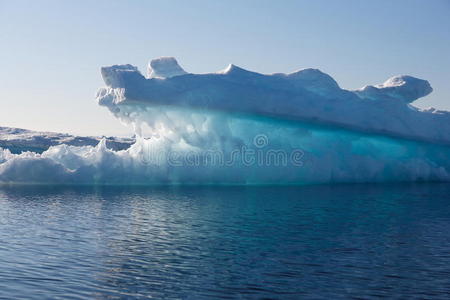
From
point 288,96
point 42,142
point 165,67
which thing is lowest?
point 42,142

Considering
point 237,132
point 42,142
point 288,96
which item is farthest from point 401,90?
point 42,142

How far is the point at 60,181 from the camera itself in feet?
98.1

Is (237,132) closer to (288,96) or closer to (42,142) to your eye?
(288,96)

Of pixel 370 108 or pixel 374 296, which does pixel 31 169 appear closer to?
pixel 370 108

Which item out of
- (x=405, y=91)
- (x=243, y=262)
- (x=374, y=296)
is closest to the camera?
(x=374, y=296)

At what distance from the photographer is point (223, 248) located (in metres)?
12.8

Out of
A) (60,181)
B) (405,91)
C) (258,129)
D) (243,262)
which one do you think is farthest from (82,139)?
(243,262)

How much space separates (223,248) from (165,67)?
782 inches

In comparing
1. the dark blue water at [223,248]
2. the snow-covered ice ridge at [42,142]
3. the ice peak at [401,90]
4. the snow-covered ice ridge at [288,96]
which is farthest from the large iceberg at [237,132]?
the snow-covered ice ridge at [42,142]

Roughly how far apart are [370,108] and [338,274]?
74.2ft

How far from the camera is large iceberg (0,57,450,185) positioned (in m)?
28.3

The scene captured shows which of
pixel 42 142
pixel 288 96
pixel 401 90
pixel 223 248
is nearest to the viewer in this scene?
pixel 223 248

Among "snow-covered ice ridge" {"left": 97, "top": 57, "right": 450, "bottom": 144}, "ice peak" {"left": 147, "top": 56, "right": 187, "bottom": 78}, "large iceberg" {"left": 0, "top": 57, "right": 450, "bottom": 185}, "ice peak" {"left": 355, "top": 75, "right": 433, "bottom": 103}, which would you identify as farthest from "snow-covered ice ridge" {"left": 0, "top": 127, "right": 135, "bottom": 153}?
Result: "ice peak" {"left": 355, "top": 75, "right": 433, "bottom": 103}

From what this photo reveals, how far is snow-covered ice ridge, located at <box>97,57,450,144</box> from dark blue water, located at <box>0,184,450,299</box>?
688 centimetres
